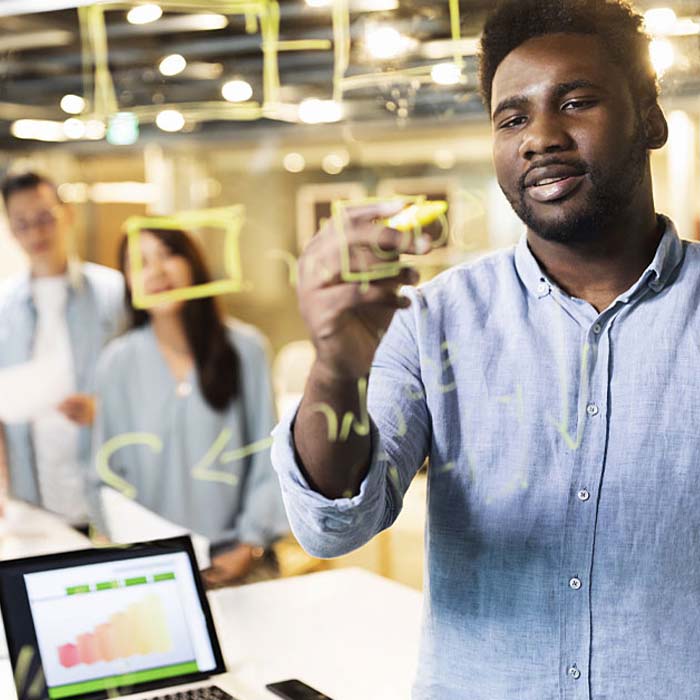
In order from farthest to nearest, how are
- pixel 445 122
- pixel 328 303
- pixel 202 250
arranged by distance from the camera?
pixel 202 250 → pixel 445 122 → pixel 328 303

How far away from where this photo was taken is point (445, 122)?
1.54 meters

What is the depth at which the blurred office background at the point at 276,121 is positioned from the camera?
1497 mm

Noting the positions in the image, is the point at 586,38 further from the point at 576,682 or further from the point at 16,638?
the point at 16,638

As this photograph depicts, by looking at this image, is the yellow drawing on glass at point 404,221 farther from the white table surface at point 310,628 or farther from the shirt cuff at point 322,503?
the white table surface at point 310,628

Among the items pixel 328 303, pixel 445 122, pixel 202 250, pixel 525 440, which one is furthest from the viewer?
pixel 202 250

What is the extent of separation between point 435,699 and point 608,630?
0.66 feet

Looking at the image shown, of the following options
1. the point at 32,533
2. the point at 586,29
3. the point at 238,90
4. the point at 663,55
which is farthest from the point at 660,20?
the point at 32,533

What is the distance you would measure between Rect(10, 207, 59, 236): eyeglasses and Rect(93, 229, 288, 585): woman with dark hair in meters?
0.19

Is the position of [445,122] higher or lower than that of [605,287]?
higher

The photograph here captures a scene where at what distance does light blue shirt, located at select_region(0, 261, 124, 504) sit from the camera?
1.75 m

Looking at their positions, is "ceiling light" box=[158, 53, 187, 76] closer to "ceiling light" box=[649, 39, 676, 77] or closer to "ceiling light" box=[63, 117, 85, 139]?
"ceiling light" box=[63, 117, 85, 139]

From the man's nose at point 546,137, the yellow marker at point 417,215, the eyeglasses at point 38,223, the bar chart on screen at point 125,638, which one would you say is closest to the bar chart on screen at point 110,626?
the bar chart on screen at point 125,638

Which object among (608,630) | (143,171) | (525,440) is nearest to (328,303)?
(525,440)

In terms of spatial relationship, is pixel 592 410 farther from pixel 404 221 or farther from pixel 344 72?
pixel 344 72
